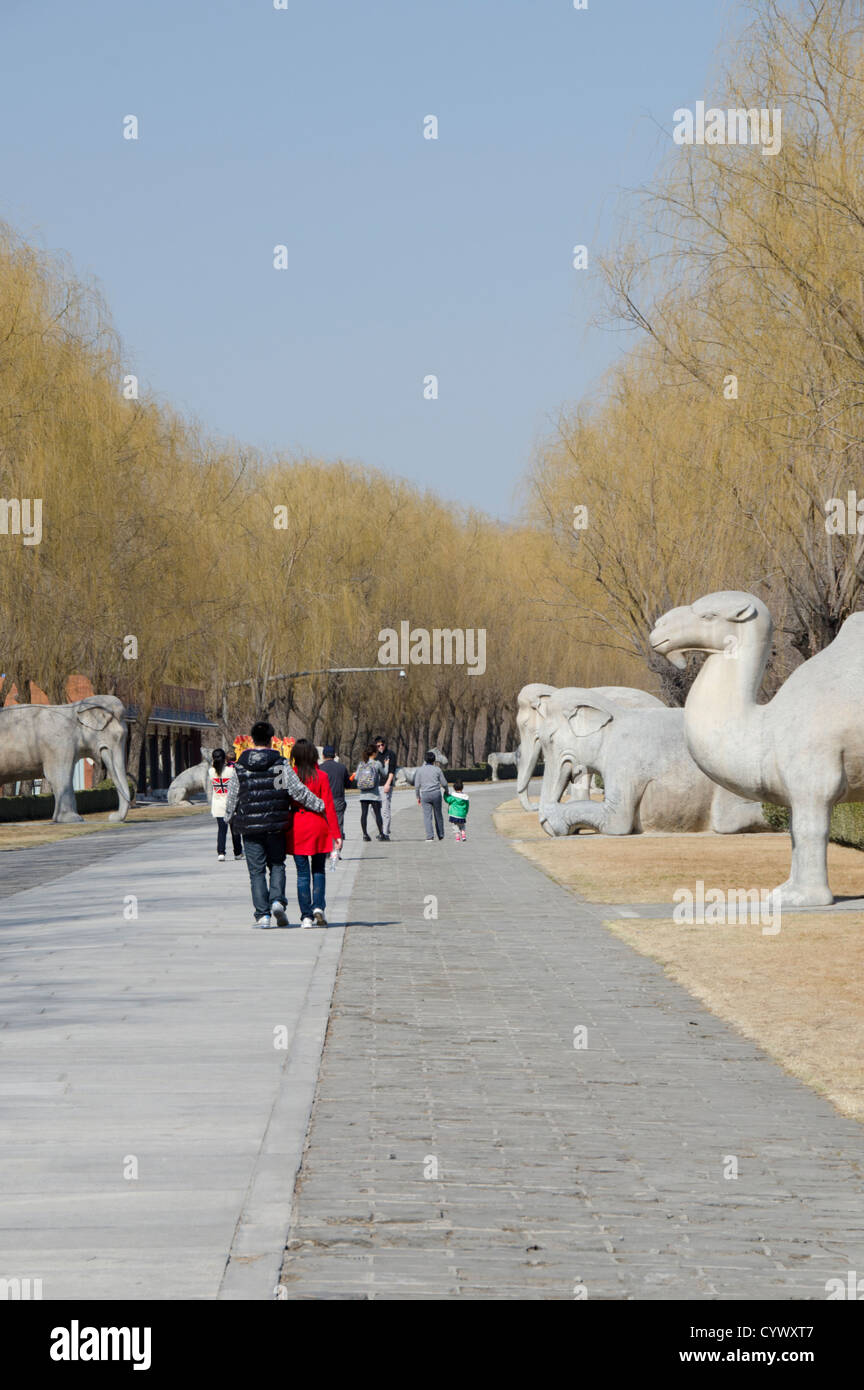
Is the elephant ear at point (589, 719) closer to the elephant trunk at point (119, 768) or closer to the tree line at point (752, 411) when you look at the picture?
the tree line at point (752, 411)

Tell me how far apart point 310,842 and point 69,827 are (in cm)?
2344

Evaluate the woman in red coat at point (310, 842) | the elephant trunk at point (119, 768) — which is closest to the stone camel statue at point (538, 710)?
the elephant trunk at point (119, 768)

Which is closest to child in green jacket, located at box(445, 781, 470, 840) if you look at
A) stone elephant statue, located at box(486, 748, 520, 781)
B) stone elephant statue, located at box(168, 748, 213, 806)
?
stone elephant statue, located at box(168, 748, 213, 806)

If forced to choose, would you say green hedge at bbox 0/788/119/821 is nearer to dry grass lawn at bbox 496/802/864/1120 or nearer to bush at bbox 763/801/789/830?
bush at bbox 763/801/789/830

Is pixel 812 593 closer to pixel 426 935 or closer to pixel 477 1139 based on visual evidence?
pixel 426 935

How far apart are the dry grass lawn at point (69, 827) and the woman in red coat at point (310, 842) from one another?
50.3 feet

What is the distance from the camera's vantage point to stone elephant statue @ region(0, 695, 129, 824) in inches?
1507

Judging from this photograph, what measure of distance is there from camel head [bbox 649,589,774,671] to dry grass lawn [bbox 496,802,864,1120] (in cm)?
257

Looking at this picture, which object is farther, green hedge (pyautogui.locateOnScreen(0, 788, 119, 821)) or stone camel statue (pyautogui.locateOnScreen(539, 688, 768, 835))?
green hedge (pyautogui.locateOnScreen(0, 788, 119, 821))

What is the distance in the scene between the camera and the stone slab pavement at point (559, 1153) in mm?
5055

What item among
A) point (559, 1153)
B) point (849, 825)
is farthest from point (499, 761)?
point (559, 1153)

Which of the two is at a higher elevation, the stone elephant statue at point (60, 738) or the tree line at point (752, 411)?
the tree line at point (752, 411)

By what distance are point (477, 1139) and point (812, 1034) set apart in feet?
9.88

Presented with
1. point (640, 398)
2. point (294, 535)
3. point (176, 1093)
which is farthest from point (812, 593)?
point (294, 535)
